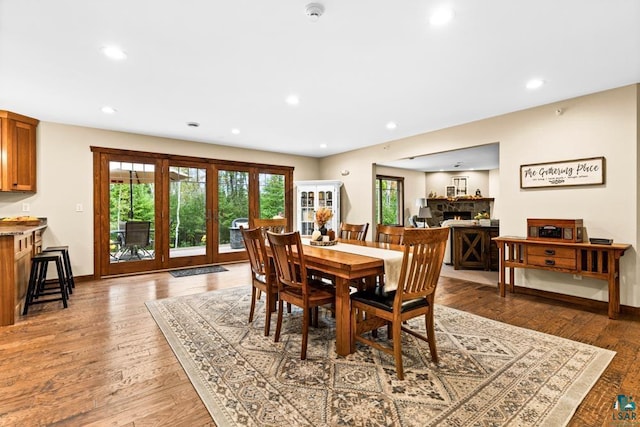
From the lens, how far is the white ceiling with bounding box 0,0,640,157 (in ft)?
6.66

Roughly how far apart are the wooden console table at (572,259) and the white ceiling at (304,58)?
1755mm

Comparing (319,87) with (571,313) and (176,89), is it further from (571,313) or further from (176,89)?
(571,313)

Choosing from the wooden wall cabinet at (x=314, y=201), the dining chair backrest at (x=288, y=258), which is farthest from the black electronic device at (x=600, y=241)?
the wooden wall cabinet at (x=314, y=201)

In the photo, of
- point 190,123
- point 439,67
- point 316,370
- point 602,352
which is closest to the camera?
point 316,370

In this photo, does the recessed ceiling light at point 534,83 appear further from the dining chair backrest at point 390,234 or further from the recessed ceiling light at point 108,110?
the recessed ceiling light at point 108,110

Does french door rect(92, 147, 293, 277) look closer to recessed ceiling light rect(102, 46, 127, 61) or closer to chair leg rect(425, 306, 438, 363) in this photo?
recessed ceiling light rect(102, 46, 127, 61)

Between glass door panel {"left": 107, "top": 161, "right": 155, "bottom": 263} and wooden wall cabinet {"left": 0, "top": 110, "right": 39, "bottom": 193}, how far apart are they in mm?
961

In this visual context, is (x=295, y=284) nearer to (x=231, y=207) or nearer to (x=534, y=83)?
(x=534, y=83)

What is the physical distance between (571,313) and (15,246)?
5942 millimetres

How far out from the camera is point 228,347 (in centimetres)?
247

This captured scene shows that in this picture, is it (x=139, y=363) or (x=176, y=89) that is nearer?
(x=139, y=363)

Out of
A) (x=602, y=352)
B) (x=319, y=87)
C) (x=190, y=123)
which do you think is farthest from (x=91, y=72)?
(x=602, y=352)

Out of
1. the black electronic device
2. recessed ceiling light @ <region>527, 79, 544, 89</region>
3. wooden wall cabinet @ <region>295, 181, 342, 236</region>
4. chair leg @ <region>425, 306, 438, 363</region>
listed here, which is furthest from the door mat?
the black electronic device

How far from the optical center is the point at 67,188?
463 cm
